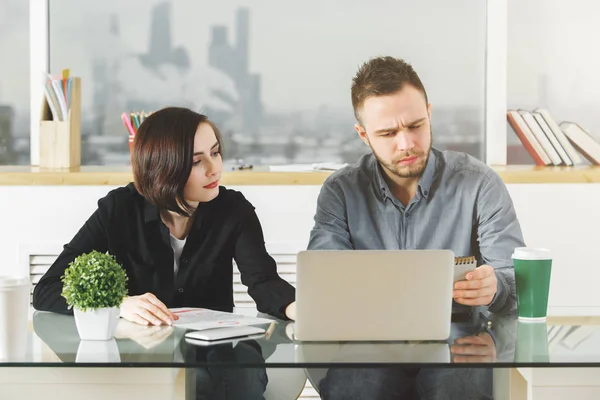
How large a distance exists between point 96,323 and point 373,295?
0.52 metres

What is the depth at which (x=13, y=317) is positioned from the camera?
155 centimetres

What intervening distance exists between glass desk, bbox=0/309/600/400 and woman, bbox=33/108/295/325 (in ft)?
1.90

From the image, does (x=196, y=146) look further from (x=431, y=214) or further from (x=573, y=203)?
(x=573, y=203)

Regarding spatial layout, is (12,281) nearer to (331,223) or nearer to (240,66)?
(331,223)

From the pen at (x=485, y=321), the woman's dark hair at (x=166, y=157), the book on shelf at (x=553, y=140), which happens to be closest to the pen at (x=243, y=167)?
the woman's dark hair at (x=166, y=157)

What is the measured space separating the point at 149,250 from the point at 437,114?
1600 millimetres

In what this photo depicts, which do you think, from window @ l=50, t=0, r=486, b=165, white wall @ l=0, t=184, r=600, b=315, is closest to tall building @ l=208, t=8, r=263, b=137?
window @ l=50, t=0, r=486, b=165

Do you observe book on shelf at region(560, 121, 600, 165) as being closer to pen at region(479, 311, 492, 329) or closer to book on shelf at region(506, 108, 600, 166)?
book on shelf at region(506, 108, 600, 166)

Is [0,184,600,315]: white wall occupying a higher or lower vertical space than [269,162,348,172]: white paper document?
lower

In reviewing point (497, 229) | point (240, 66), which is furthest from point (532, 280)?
point (240, 66)

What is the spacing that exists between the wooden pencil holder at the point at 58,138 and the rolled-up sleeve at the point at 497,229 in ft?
5.37

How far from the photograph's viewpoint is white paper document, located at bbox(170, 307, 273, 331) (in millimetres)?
1770

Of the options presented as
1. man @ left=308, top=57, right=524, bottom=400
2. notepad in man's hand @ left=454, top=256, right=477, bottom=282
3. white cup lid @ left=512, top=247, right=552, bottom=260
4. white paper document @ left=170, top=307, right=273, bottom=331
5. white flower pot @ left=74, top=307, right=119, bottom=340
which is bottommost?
white paper document @ left=170, top=307, right=273, bottom=331

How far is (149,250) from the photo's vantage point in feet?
7.39
